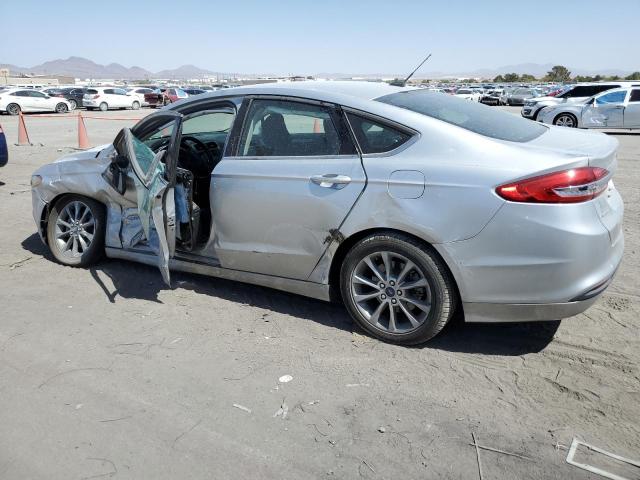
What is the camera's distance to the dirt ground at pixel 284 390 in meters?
2.60

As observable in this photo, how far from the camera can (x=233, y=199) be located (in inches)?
159

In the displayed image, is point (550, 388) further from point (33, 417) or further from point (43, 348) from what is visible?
point (43, 348)

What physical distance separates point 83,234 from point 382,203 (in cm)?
302

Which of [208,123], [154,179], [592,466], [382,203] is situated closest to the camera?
[592,466]

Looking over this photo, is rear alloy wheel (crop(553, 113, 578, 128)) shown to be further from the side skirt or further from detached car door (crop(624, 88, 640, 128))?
the side skirt

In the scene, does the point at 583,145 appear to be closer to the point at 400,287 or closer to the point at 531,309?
the point at 531,309

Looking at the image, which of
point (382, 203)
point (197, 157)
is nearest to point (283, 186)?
point (382, 203)

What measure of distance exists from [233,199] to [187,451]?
1.89 metres

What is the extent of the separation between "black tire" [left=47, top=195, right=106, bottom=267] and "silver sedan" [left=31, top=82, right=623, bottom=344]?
228 millimetres

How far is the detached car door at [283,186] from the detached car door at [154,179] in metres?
0.33

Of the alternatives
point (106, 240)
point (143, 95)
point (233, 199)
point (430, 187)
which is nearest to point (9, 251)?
point (106, 240)

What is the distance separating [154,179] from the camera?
161 inches

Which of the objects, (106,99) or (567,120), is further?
(106,99)

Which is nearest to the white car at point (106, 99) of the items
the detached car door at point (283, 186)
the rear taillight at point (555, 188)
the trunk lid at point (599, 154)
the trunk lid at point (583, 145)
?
the detached car door at point (283, 186)
